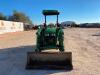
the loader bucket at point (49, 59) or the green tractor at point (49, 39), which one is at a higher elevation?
the green tractor at point (49, 39)

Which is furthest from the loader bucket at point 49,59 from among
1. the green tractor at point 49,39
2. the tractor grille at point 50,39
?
the tractor grille at point 50,39

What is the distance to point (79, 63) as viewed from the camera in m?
11.1

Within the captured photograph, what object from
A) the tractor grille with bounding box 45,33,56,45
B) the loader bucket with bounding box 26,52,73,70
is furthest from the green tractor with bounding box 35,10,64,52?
the loader bucket with bounding box 26,52,73,70

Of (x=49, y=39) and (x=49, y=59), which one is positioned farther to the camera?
(x=49, y=39)

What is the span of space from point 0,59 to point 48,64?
3.20 meters

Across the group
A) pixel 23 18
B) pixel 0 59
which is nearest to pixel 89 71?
pixel 0 59

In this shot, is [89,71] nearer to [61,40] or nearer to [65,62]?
[65,62]

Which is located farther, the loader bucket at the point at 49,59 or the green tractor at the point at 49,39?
the green tractor at the point at 49,39

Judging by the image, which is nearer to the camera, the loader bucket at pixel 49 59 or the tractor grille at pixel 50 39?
the loader bucket at pixel 49 59

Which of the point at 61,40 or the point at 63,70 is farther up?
the point at 61,40

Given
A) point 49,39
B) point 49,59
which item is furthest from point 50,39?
point 49,59

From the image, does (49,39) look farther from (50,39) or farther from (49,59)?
(49,59)

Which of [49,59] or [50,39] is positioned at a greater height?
[50,39]

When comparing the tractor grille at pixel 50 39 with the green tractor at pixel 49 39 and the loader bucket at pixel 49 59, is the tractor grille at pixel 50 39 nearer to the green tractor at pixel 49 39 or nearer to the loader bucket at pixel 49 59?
the green tractor at pixel 49 39
